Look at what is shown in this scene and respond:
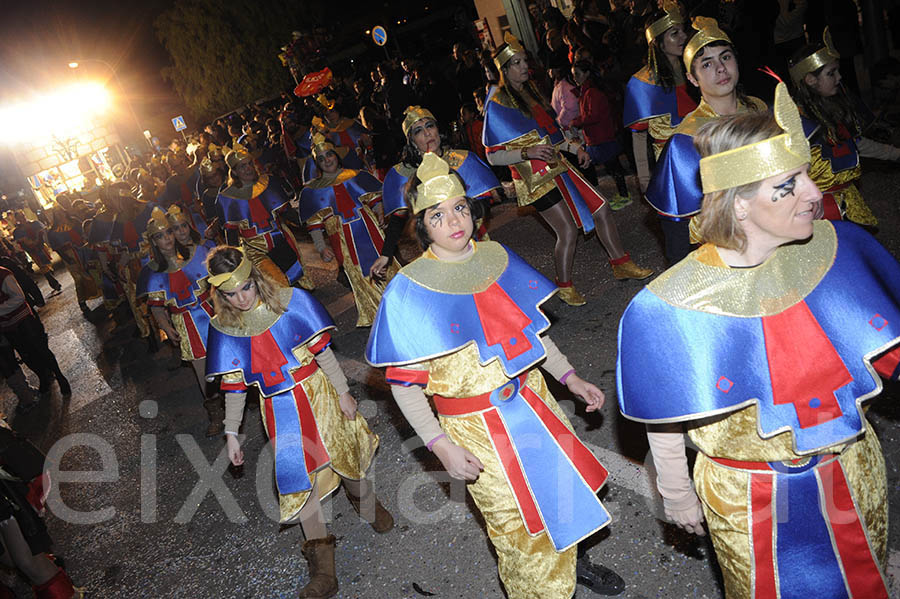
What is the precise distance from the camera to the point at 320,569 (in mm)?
3834

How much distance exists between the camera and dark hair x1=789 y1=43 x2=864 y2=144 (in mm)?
3867

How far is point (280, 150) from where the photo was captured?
17.0 meters

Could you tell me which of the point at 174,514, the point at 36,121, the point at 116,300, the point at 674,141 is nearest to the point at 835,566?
the point at 674,141

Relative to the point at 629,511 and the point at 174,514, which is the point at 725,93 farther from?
the point at 174,514

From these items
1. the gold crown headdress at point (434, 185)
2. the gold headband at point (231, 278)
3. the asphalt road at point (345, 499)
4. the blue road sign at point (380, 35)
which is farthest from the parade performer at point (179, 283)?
the blue road sign at point (380, 35)

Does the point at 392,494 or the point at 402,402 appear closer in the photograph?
the point at 402,402

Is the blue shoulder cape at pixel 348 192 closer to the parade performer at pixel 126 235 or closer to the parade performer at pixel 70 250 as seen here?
the parade performer at pixel 126 235

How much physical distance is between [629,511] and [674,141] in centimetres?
211

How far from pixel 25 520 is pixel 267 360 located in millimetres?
1990

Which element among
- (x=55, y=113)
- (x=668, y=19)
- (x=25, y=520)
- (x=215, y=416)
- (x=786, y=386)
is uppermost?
(x=55, y=113)

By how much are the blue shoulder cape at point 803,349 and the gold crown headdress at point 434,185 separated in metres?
1.10

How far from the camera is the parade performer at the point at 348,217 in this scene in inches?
272

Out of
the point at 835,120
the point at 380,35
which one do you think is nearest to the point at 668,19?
the point at 835,120

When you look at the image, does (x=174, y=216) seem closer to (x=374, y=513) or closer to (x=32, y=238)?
(x=374, y=513)
